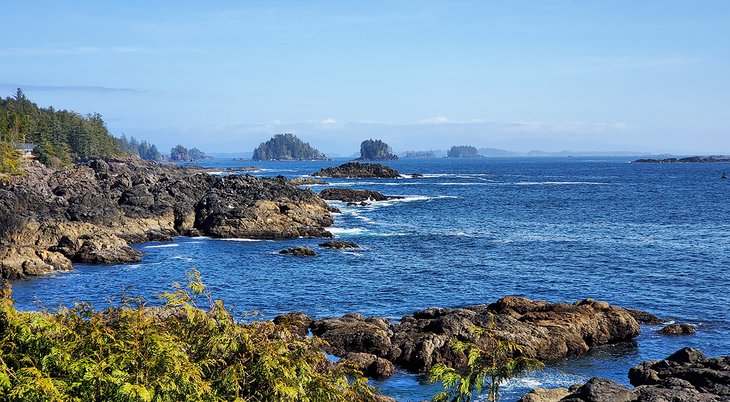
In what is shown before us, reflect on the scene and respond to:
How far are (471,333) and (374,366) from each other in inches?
210

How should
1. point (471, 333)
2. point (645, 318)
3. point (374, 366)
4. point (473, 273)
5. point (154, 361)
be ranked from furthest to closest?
point (473, 273) → point (645, 318) → point (471, 333) → point (374, 366) → point (154, 361)

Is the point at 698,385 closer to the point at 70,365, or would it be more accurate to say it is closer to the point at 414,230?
the point at 70,365

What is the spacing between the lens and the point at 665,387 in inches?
952

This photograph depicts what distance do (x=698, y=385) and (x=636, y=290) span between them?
25884 mm

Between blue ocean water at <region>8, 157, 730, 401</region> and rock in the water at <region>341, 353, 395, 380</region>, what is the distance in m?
0.63

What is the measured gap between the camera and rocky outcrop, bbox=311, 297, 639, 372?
33.4m

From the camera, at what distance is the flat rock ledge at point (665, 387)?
22.6m

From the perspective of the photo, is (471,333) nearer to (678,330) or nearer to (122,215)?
(678,330)

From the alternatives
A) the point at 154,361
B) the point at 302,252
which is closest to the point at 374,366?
the point at 154,361

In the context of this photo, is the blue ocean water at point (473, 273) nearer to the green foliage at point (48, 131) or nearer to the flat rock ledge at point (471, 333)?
the flat rock ledge at point (471, 333)

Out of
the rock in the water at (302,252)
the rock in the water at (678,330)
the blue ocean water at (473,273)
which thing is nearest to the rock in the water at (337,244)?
the blue ocean water at (473,273)

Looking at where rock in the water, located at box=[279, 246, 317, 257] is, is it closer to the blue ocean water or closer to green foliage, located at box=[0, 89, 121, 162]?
the blue ocean water

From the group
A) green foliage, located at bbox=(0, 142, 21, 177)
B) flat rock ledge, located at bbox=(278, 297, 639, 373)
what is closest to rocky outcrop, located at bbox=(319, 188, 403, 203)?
Result: green foliage, located at bbox=(0, 142, 21, 177)

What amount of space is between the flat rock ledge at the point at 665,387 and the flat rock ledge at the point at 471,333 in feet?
21.0
